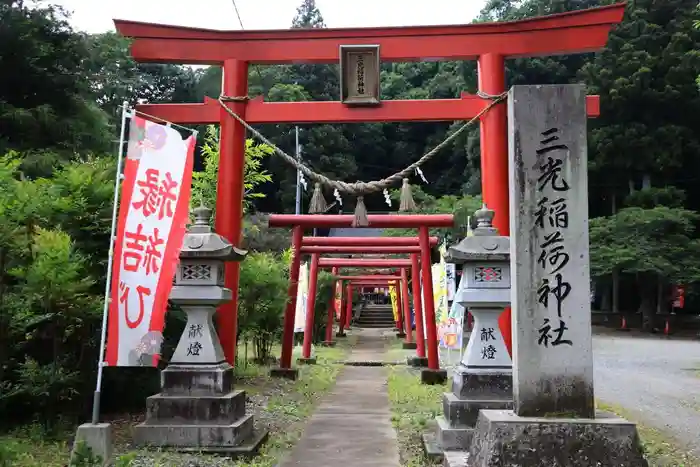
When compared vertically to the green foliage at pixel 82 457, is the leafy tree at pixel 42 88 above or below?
above

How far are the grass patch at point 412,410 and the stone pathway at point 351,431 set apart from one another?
0.37 ft

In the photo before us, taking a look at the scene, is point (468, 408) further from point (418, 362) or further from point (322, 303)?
point (322, 303)

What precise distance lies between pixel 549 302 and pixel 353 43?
518 cm

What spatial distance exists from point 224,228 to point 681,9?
2750cm

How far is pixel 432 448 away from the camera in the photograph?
6.21 m

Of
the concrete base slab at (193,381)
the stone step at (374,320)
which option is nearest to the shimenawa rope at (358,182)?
the concrete base slab at (193,381)

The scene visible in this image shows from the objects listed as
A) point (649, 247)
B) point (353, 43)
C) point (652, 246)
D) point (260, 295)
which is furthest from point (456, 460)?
point (652, 246)

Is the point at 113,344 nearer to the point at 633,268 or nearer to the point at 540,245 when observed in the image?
the point at 540,245

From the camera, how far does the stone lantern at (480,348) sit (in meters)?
6.14

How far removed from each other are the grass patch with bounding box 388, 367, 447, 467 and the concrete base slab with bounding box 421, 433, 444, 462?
0.06 metres

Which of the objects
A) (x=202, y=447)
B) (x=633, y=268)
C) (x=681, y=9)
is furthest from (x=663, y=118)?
(x=202, y=447)

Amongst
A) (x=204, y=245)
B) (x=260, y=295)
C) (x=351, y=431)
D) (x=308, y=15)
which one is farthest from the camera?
(x=308, y=15)

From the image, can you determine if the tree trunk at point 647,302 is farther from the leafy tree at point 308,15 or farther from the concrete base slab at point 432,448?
the leafy tree at point 308,15

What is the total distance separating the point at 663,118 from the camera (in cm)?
2838
